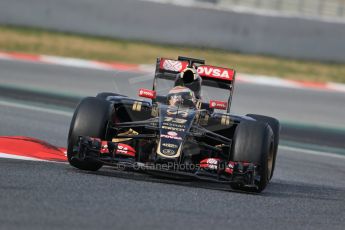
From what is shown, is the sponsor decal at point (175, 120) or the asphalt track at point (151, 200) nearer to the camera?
the asphalt track at point (151, 200)

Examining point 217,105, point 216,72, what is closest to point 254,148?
point 217,105

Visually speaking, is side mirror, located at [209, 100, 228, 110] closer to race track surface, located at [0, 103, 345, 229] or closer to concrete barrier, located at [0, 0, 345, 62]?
race track surface, located at [0, 103, 345, 229]

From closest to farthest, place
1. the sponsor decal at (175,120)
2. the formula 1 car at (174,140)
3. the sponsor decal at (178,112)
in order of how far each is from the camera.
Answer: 1. the formula 1 car at (174,140)
2. the sponsor decal at (175,120)
3. the sponsor decal at (178,112)

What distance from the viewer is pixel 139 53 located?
23.5 metres

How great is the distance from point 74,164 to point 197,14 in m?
14.9

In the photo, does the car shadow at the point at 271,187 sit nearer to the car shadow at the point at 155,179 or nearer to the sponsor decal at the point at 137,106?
the car shadow at the point at 155,179

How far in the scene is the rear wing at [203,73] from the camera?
11242 mm

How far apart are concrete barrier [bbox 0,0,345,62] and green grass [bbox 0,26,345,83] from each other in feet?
0.76

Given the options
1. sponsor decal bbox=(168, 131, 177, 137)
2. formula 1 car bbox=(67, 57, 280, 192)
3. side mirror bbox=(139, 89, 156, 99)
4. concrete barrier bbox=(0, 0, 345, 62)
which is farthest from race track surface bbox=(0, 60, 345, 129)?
sponsor decal bbox=(168, 131, 177, 137)

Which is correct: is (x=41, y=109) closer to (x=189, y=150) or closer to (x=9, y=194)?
(x=189, y=150)

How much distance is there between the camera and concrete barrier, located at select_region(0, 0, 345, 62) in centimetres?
2358

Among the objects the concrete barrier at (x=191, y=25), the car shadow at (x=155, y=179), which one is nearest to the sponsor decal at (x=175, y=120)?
the car shadow at (x=155, y=179)

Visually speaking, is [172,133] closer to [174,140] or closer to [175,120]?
[174,140]

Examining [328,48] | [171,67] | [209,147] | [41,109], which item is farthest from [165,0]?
[209,147]
